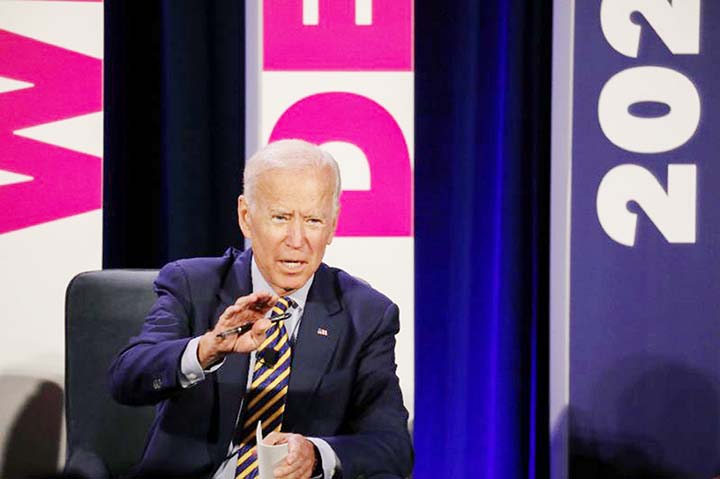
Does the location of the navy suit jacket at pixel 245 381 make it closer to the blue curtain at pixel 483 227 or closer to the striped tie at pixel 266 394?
the striped tie at pixel 266 394

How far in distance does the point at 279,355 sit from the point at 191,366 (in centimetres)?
23

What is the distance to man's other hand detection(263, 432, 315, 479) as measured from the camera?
140 cm

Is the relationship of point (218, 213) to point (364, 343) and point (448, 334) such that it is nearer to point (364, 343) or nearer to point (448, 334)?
point (448, 334)

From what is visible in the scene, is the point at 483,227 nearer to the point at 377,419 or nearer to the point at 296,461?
the point at 377,419

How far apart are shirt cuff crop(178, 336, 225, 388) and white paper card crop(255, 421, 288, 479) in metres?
0.29

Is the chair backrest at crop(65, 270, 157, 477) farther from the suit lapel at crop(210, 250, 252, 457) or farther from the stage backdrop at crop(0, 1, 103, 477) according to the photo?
the stage backdrop at crop(0, 1, 103, 477)

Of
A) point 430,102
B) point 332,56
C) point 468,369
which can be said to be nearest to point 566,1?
point 430,102

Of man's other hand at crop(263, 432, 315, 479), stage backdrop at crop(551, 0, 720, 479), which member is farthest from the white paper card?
stage backdrop at crop(551, 0, 720, 479)

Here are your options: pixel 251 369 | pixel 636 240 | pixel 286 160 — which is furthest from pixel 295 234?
pixel 636 240

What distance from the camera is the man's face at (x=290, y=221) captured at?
1.78 m

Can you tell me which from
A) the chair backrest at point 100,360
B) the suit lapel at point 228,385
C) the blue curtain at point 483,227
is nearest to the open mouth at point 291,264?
the suit lapel at point 228,385

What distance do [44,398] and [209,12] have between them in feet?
4.20

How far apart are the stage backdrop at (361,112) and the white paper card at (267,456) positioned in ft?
4.33

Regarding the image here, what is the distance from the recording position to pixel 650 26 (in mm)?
2691
